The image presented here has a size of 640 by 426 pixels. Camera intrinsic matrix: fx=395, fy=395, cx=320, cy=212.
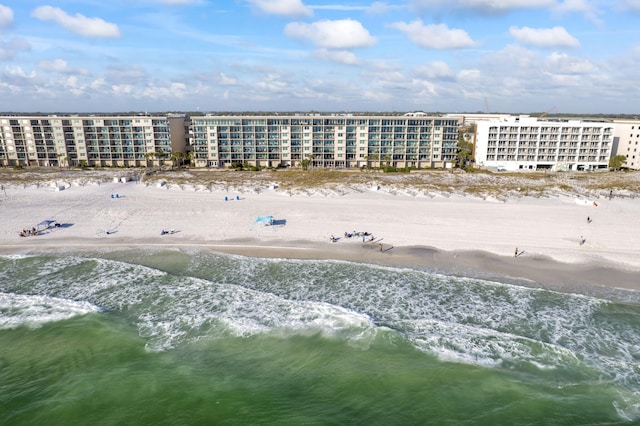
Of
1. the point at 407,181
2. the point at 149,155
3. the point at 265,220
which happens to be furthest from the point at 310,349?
the point at 149,155

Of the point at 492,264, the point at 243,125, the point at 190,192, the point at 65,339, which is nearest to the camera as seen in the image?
the point at 65,339

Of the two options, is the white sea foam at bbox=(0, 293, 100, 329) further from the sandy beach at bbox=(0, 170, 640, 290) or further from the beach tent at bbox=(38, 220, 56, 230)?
the beach tent at bbox=(38, 220, 56, 230)

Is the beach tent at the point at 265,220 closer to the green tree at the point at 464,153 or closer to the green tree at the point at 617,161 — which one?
the green tree at the point at 464,153

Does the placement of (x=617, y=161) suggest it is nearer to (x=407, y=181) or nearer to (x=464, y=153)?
(x=464, y=153)

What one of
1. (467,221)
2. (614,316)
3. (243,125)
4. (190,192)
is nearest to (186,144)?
(243,125)

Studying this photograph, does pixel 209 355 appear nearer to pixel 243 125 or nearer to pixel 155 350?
pixel 155 350

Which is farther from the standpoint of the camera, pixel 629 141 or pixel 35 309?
pixel 629 141
